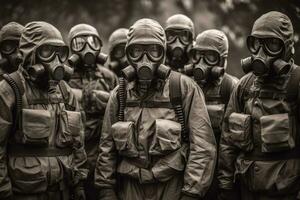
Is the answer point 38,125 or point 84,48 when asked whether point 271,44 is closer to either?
point 38,125

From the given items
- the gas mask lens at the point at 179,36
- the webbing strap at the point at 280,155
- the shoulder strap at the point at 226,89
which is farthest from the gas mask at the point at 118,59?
the webbing strap at the point at 280,155

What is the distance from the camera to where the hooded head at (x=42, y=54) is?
538 cm

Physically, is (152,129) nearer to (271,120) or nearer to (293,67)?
(271,120)

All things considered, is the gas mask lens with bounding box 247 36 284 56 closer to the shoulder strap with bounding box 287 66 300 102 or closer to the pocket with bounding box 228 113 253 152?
the shoulder strap with bounding box 287 66 300 102

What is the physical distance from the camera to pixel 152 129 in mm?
5176

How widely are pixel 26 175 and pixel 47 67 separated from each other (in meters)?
0.98

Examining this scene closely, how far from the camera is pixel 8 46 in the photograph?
7055 mm

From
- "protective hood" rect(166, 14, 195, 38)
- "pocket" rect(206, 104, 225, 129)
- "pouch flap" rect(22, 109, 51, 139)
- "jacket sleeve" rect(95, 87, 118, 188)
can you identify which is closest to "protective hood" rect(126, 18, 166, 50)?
"jacket sleeve" rect(95, 87, 118, 188)

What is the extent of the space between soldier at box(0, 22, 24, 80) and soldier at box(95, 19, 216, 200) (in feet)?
6.85

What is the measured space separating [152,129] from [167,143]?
0.21 metres

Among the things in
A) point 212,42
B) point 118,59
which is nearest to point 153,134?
point 212,42

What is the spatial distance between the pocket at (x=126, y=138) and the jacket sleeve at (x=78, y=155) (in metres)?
0.59

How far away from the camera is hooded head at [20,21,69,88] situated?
17.7ft

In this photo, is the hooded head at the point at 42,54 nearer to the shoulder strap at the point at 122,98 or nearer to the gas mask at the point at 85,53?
the shoulder strap at the point at 122,98
